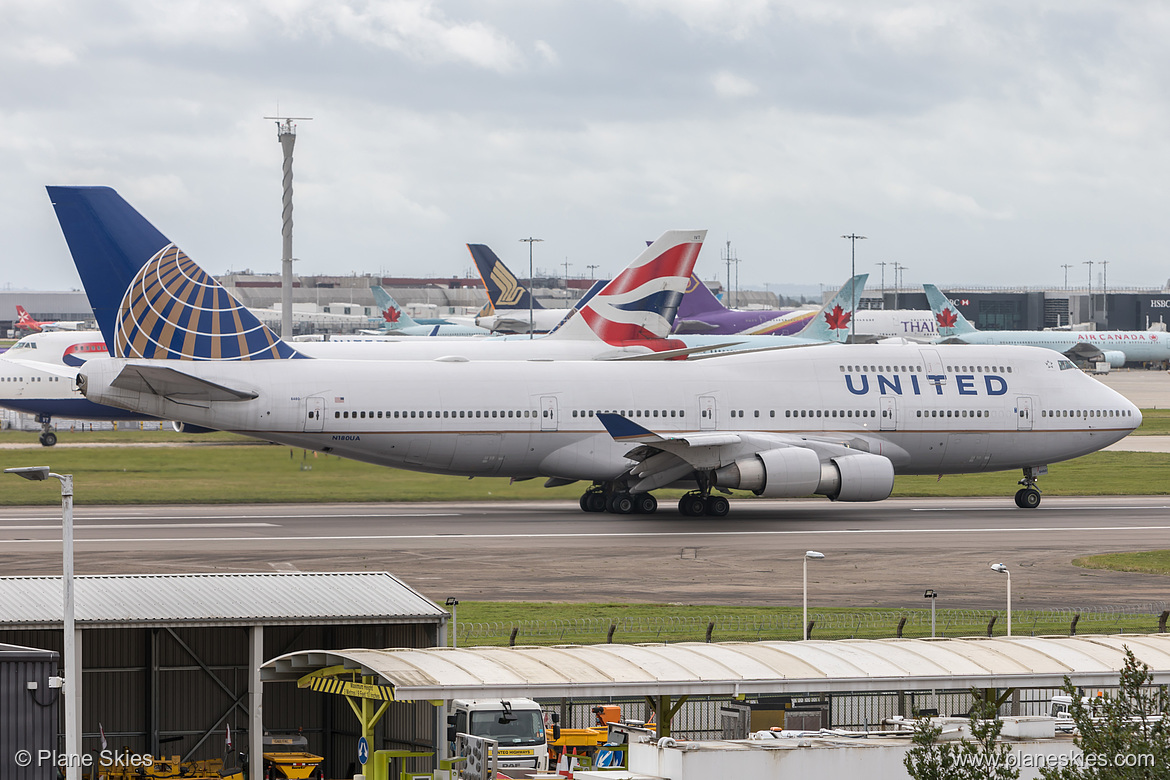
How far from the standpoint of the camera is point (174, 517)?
46281 mm

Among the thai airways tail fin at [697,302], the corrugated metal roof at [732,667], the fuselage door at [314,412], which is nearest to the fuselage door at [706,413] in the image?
the fuselage door at [314,412]

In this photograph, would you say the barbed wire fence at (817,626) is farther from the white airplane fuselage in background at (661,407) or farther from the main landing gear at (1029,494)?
the main landing gear at (1029,494)

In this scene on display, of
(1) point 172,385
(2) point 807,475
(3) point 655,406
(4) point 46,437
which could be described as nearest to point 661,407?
(3) point 655,406

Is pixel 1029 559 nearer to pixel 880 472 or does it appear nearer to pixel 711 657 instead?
pixel 880 472

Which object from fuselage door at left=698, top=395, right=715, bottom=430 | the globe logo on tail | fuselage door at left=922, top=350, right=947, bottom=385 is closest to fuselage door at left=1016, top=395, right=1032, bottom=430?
fuselage door at left=922, top=350, right=947, bottom=385

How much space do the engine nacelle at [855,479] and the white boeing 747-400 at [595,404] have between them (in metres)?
0.05

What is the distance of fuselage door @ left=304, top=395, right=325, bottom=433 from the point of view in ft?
143

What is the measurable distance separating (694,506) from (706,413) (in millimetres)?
2930

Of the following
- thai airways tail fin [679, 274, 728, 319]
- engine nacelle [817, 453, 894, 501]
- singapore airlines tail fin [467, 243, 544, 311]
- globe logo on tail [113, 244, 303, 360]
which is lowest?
engine nacelle [817, 453, 894, 501]

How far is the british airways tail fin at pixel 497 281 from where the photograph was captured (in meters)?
147

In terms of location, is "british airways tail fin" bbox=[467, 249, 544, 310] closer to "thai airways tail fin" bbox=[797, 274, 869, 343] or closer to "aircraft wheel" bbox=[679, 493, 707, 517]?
"thai airways tail fin" bbox=[797, 274, 869, 343]

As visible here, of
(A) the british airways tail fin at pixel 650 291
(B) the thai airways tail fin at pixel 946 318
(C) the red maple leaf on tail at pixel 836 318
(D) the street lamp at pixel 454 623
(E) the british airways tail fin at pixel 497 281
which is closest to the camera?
(D) the street lamp at pixel 454 623

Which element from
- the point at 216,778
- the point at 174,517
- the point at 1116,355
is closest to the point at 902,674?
the point at 216,778

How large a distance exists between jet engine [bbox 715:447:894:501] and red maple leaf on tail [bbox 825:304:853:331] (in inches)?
2559
